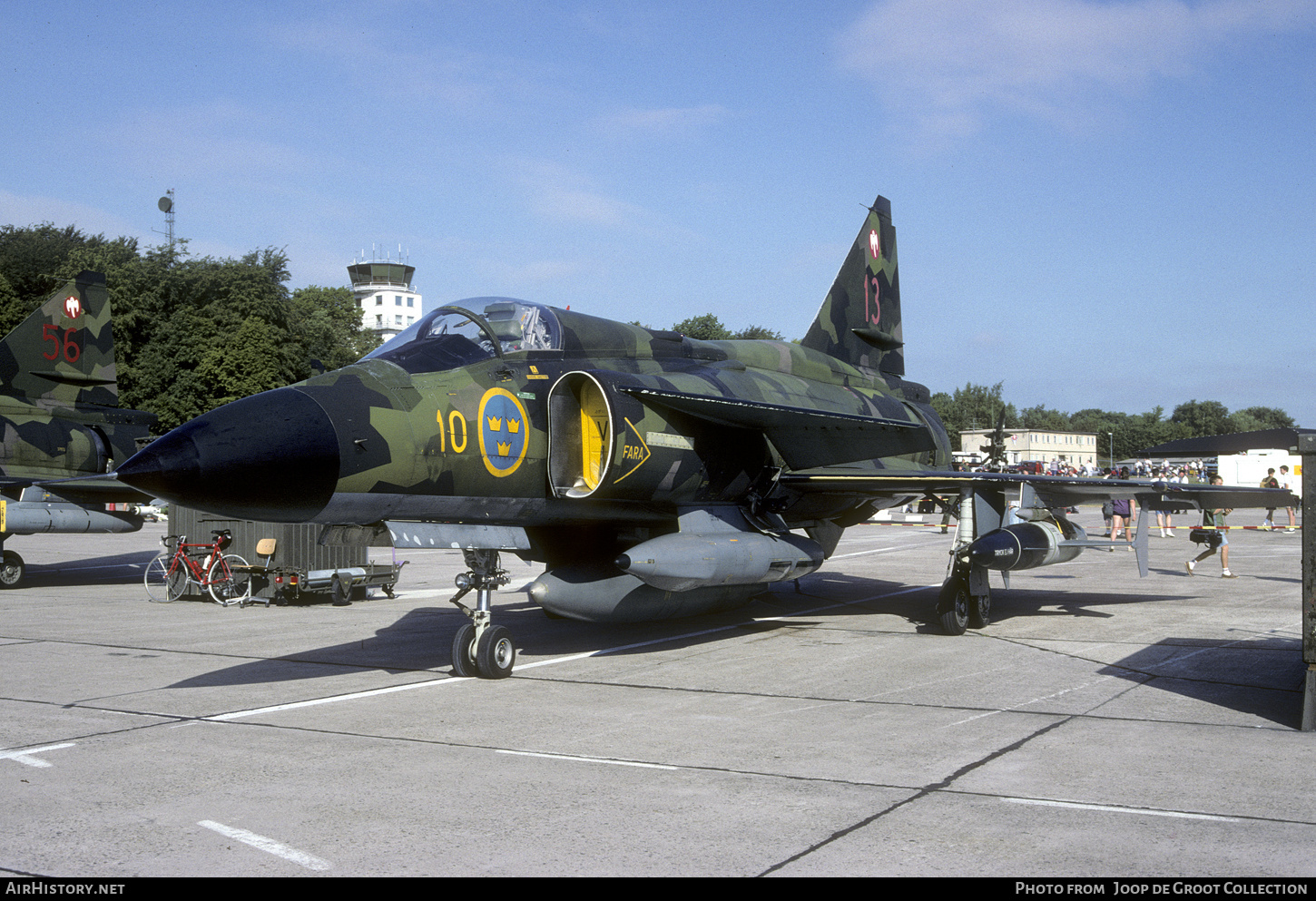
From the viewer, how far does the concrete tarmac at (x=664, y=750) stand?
4.08 m

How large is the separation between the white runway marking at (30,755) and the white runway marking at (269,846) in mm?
1734

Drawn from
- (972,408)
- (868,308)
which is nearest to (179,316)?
(868,308)

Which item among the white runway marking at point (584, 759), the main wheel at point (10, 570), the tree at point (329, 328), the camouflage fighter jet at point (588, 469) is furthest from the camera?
the tree at point (329, 328)

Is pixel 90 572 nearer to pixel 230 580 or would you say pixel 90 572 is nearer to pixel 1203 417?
pixel 230 580

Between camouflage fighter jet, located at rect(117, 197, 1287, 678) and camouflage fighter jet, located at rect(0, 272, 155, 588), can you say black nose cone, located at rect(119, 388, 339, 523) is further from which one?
camouflage fighter jet, located at rect(0, 272, 155, 588)

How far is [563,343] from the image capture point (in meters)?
9.02

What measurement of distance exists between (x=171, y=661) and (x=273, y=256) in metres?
45.1

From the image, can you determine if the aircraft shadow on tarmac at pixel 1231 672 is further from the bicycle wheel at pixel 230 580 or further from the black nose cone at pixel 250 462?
the bicycle wheel at pixel 230 580

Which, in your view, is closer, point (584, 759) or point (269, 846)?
point (269, 846)

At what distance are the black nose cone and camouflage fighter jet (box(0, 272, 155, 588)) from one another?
1134cm

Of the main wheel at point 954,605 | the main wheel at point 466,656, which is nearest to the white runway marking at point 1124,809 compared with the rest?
the main wheel at point 466,656

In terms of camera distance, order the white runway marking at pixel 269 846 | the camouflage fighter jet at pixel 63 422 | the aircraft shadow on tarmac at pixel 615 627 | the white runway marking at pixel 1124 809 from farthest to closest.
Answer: the camouflage fighter jet at pixel 63 422 → the aircraft shadow on tarmac at pixel 615 627 → the white runway marking at pixel 1124 809 → the white runway marking at pixel 269 846

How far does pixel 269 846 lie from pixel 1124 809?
3722 mm

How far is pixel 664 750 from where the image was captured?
5.90 m
